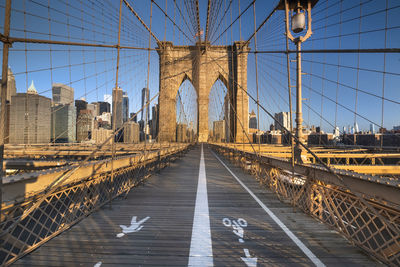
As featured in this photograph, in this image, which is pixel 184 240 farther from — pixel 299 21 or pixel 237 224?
pixel 299 21

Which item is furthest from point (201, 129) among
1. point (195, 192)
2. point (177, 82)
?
point (195, 192)

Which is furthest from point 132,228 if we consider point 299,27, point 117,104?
point 117,104

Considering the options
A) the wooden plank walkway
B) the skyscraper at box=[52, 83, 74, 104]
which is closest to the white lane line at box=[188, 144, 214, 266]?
the wooden plank walkway

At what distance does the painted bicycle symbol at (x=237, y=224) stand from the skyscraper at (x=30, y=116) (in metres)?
8.04

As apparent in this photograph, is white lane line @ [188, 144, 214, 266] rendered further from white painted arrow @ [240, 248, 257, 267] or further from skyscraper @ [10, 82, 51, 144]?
skyscraper @ [10, 82, 51, 144]

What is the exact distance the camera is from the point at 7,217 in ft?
7.79

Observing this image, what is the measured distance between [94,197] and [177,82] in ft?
118

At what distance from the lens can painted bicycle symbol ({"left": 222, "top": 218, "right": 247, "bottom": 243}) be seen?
3350mm

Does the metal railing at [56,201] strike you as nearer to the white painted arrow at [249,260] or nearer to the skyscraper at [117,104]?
the skyscraper at [117,104]

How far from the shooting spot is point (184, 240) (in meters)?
3.13

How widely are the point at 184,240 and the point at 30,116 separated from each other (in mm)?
11172

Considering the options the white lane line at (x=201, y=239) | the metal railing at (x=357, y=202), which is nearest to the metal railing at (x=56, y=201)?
the white lane line at (x=201, y=239)

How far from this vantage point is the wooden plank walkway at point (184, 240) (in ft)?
8.68

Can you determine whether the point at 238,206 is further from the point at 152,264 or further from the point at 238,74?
the point at 238,74
